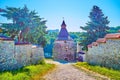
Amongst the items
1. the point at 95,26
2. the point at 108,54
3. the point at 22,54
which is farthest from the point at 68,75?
the point at 95,26

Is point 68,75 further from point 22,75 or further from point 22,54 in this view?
point 22,54

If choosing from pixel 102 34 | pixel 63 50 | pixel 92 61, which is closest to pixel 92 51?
pixel 92 61

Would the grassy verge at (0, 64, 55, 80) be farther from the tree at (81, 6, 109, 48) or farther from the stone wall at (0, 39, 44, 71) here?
the tree at (81, 6, 109, 48)

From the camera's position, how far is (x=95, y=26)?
39.9 metres

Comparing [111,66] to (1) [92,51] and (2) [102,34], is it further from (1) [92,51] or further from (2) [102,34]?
(2) [102,34]

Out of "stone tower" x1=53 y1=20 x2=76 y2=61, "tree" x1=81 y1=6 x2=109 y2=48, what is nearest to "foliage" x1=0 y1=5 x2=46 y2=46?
"tree" x1=81 y1=6 x2=109 y2=48

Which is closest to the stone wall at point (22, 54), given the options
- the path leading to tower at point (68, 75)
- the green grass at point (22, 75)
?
the green grass at point (22, 75)

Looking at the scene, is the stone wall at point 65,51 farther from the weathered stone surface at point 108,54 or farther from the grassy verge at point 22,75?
the grassy verge at point 22,75

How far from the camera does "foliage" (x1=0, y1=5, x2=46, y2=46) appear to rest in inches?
1316

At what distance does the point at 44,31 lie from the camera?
42188 millimetres

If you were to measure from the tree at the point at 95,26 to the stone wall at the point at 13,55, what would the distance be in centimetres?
1955

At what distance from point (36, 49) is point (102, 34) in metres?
17.8

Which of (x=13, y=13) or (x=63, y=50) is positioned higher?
(x=13, y=13)

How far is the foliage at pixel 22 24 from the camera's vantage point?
33438 millimetres
